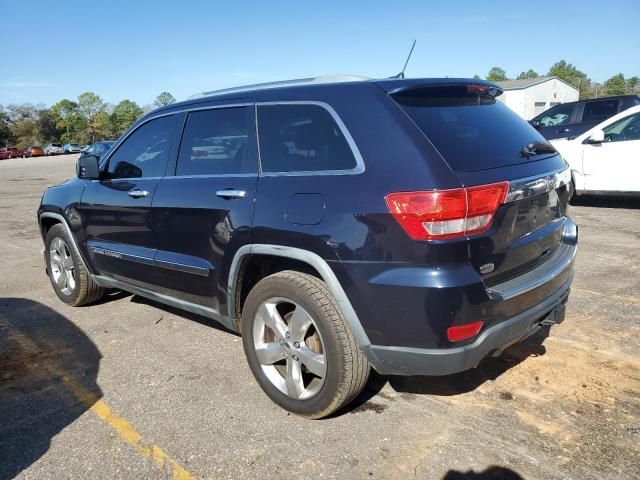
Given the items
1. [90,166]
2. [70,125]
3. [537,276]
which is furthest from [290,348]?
[70,125]

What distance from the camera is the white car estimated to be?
8354 mm

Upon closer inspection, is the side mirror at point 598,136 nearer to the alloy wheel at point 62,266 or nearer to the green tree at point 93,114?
the alloy wheel at point 62,266

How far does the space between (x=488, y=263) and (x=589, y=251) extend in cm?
452

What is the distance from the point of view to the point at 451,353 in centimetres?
243

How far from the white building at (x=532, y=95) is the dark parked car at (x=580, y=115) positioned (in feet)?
110

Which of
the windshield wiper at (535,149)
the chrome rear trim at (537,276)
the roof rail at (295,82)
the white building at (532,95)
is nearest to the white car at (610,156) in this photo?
the windshield wiper at (535,149)

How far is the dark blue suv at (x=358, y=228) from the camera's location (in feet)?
7.91

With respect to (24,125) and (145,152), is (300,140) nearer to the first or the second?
(145,152)

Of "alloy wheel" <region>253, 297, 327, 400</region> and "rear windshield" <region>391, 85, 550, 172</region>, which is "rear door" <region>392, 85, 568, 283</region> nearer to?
"rear windshield" <region>391, 85, 550, 172</region>

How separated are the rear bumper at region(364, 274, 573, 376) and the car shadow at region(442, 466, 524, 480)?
46 cm

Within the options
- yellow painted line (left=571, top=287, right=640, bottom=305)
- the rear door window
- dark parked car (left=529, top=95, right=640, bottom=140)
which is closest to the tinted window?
dark parked car (left=529, top=95, right=640, bottom=140)

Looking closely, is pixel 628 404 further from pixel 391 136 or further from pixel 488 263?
pixel 391 136

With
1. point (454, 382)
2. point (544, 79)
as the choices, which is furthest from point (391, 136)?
point (544, 79)

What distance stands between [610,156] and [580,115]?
8.14 feet
